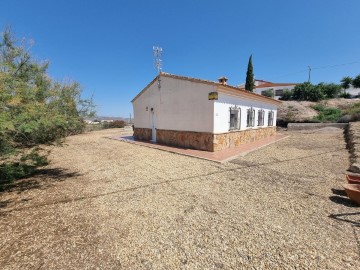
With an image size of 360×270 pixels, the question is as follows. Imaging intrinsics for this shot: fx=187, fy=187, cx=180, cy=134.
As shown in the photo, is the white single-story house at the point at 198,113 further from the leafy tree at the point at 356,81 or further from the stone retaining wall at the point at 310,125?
the leafy tree at the point at 356,81

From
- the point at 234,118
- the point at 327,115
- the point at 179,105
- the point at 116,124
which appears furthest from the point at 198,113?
the point at 116,124

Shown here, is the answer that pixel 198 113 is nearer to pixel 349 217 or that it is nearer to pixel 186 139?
pixel 186 139

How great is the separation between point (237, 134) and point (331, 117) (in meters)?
16.4

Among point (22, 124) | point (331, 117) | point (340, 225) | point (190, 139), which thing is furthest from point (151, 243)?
point (331, 117)

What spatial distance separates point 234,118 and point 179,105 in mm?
3338

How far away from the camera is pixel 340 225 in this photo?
125 inches

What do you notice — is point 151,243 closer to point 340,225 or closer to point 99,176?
point 340,225

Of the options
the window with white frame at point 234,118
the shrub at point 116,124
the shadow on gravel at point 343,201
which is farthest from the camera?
the shrub at point 116,124

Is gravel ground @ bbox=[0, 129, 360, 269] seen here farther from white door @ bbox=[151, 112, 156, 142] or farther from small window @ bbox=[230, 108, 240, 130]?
white door @ bbox=[151, 112, 156, 142]

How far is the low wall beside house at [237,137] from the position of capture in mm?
9844

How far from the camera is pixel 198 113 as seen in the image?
1004 centimetres

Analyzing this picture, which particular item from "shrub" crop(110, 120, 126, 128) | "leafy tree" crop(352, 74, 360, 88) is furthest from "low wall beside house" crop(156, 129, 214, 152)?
"leafy tree" crop(352, 74, 360, 88)

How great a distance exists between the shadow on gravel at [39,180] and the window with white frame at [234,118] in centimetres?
816

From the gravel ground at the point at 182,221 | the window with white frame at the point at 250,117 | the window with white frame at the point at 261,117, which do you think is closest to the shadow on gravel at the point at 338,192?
the gravel ground at the point at 182,221
